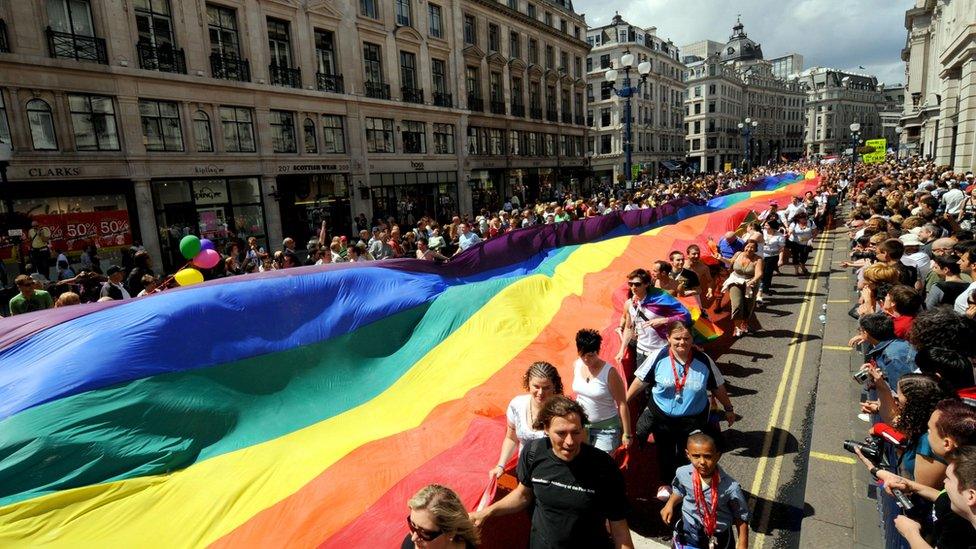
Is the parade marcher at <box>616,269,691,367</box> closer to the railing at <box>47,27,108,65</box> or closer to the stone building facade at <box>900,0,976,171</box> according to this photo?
the railing at <box>47,27,108,65</box>

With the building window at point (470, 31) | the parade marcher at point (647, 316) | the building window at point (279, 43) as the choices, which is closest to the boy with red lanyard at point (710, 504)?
the parade marcher at point (647, 316)

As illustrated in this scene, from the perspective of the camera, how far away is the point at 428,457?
4379 mm

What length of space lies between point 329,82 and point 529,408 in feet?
81.4

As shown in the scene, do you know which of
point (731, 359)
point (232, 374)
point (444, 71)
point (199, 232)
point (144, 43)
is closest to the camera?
point (232, 374)

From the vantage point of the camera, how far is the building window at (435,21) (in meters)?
30.8

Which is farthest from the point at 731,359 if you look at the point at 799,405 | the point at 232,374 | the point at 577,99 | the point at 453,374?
the point at 577,99

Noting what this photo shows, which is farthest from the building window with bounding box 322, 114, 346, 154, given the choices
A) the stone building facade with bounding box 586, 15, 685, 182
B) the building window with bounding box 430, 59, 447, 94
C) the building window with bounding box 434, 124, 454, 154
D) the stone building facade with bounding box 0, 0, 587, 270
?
the stone building facade with bounding box 586, 15, 685, 182

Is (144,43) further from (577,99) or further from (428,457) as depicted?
(577,99)

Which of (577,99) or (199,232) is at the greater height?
(577,99)

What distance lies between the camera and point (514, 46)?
38.9m

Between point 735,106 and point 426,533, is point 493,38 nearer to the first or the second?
point 426,533

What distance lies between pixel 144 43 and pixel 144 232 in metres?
7.01

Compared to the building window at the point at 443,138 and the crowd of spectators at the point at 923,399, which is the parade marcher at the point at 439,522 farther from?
the building window at the point at 443,138

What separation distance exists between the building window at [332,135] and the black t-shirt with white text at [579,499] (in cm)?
2455
